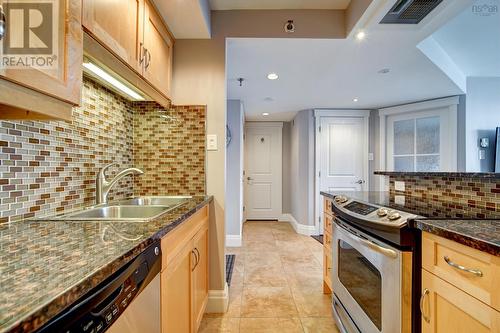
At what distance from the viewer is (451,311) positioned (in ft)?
2.72

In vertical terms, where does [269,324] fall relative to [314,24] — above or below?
below

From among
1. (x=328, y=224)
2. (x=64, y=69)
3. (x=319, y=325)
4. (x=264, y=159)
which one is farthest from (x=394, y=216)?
(x=264, y=159)

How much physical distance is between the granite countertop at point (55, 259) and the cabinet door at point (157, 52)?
97cm

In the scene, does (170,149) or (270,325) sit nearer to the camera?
(270,325)

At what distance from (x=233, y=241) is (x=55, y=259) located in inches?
117

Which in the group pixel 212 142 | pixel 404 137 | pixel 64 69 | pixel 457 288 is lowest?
pixel 457 288

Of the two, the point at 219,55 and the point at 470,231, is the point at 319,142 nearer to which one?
the point at 219,55

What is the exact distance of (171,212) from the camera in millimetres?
1162

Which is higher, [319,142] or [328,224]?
[319,142]

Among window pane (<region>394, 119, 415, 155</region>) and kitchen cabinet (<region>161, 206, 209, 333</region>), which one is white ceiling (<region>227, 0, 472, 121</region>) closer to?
window pane (<region>394, 119, 415, 155</region>)

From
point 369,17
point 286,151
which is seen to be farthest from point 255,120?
point 369,17

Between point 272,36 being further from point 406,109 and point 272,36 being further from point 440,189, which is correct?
point 406,109

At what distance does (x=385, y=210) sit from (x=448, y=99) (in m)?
3.30

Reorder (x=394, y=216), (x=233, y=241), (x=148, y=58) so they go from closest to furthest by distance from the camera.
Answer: (x=394, y=216)
(x=148, y=58)
(x=233, y=241)
